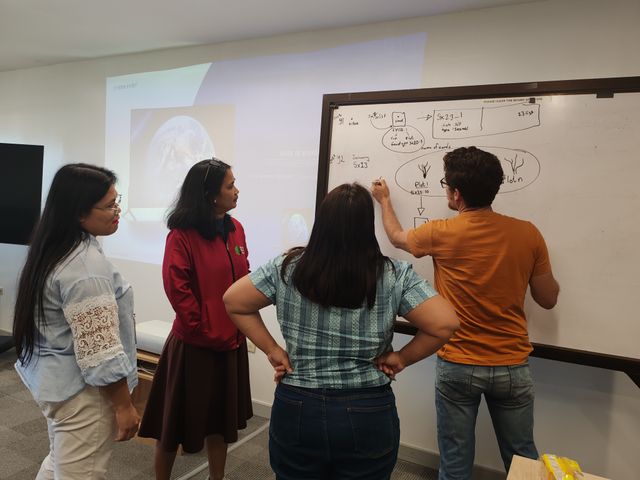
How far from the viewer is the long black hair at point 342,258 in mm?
1152

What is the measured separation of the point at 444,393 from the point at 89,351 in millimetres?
1205

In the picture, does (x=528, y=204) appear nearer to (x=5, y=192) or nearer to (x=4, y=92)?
(x=5, y=192)

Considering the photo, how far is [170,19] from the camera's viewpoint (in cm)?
267

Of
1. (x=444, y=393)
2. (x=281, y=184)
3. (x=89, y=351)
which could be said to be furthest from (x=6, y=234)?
(x=444, y=393)

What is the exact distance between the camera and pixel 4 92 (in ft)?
13.6

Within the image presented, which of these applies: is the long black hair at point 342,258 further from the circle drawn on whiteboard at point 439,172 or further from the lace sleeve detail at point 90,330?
the circle drawn on whiteboard at point 439,172

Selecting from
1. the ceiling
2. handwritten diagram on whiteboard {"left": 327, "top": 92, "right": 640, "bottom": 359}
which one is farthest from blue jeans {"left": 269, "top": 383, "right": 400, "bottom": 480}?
the ceiling

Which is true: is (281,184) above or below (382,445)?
above

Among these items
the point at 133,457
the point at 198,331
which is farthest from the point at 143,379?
the point at 198,331

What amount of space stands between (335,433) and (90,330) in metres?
0.70

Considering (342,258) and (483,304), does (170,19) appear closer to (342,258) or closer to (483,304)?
(342,258)

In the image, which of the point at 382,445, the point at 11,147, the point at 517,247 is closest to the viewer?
the point at 382,445

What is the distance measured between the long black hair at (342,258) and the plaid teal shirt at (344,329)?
0.10 ft

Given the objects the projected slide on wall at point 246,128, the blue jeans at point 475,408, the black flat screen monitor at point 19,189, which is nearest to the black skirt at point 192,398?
the blue jeans at point 475,408
